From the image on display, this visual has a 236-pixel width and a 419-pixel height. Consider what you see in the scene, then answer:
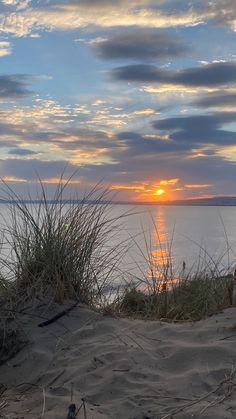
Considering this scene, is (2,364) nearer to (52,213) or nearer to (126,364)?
(126,364)

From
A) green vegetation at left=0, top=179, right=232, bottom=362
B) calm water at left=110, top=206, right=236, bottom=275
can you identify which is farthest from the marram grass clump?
calm water at left=110, top=206, right=236, bottom=275

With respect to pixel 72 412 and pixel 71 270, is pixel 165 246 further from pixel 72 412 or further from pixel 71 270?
pixel 72 412

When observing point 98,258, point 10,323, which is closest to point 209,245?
point 98,258

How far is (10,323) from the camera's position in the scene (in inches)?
176

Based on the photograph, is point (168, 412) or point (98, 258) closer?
point (168, 412)

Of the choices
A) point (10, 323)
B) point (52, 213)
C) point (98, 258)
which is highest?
point (52, 213)

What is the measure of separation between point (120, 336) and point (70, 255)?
52.9 inches

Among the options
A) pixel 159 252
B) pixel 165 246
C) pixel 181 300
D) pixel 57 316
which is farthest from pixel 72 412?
pixel 165 246

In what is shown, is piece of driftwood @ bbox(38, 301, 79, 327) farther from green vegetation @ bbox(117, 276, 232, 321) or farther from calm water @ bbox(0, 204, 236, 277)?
calm water @ bbox(0, 204, 236, 277)

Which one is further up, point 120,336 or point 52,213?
point 52,213

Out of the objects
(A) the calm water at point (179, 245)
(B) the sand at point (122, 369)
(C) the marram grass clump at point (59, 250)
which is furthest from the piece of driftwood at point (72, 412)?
(A) the calm water at point (179, 245)

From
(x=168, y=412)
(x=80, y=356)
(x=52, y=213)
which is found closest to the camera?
(x=168, y=412)

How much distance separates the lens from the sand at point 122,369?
2.93 meters

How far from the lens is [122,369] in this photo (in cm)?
345
